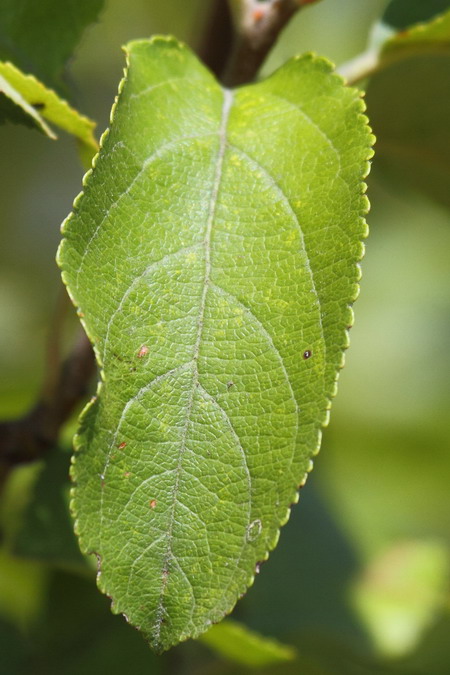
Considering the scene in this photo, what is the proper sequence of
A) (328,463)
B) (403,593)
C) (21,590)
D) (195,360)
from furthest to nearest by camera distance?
(328,463), (403,593), (21,590), (195,360)

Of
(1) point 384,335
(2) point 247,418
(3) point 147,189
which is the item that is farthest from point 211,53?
(1) point 384,335

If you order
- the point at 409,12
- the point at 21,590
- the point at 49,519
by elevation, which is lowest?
the point at 21,590

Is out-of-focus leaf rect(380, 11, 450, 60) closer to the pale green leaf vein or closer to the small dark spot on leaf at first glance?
the small dark spot on leaf

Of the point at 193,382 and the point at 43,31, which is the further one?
the point at 43,31

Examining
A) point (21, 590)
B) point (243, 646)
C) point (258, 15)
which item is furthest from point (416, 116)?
point (21, 590)

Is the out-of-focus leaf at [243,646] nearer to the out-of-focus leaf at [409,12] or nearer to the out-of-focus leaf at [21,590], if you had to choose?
the out-of-focus leaf at [21,590]

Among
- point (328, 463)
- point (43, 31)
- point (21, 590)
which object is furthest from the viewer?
point (328, 463)

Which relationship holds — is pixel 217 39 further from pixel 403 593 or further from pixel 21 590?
pixel 403 593
